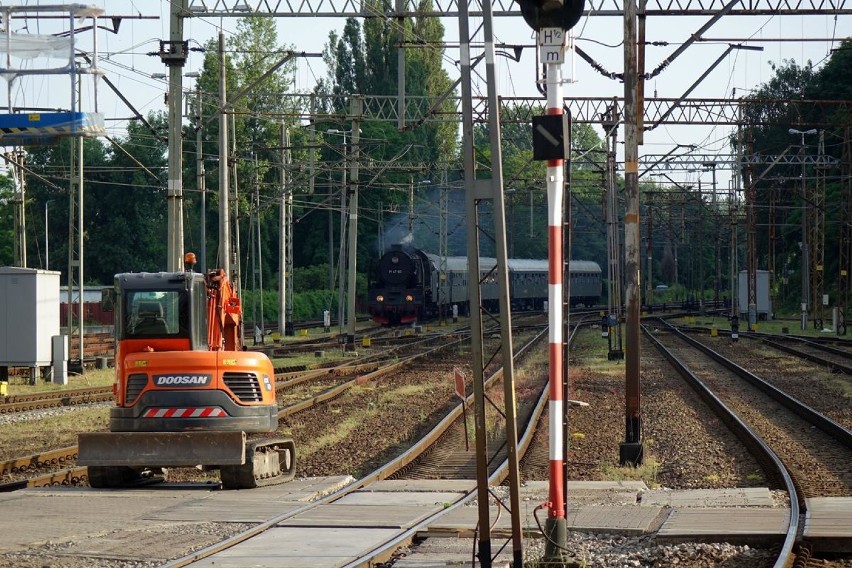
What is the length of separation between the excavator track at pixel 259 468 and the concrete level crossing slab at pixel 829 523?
6098 mm

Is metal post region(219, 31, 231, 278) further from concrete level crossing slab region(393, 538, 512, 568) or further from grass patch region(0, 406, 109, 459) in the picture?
concrete level crossing slab region(393, 538, 512, 568)

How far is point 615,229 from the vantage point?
43.6 m

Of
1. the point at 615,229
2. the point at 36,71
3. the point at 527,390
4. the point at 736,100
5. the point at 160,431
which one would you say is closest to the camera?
the point at 160,431

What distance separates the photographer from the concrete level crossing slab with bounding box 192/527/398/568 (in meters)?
9.66

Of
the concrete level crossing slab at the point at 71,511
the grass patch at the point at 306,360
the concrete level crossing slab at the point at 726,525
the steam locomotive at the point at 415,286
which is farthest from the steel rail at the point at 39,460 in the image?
the steam locomotive at the point at 415,286

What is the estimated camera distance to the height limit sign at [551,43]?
9141 millimetres

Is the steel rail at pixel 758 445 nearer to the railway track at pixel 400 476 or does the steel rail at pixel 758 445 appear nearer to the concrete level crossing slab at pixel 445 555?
the concrete level crossing slab at pixel 445 555

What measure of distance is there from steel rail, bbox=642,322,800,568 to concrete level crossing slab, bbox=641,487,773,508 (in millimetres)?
311

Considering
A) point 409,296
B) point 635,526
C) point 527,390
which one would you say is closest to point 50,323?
point 527,390

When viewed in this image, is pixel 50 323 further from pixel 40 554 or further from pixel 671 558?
pixel 671 558

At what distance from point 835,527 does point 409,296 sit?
50916 mm

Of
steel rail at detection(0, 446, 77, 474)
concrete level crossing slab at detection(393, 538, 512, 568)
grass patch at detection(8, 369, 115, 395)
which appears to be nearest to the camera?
concrete level crossing slab at detection(393, 538, 512, 568)

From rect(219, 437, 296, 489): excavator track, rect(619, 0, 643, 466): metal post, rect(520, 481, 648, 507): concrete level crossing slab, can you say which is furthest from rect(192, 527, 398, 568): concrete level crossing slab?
rect(619, 0, 643, 466): metal post

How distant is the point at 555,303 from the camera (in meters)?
9.15
